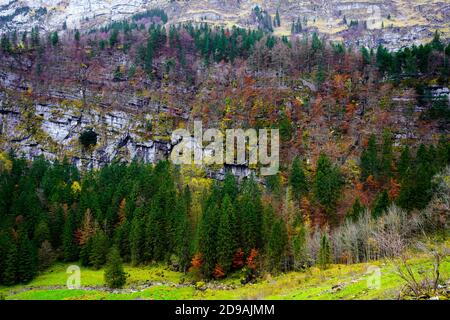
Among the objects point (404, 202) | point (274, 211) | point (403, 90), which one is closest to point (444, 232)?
point (404, 202)

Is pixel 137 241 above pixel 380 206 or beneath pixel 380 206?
beneath

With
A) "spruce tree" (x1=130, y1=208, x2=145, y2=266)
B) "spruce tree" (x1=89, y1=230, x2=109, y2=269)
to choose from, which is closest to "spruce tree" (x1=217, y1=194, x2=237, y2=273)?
"spruce tree" (x1=130, y1=208, x2=145, y2=266)

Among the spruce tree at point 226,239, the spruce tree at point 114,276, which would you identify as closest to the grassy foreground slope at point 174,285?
the spruce tree at point 114,276

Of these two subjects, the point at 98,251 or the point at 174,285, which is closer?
the point at 174,285

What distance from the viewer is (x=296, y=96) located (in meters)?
102

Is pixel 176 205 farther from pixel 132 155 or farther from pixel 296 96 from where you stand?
pixel 296 96

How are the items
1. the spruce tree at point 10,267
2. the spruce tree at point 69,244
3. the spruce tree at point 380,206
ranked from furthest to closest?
the spruce tree at point 69,244 → the spruce tree at point 10,267 → the spruce tree at point 380,206

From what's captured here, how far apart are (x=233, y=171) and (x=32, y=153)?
57.8 metres

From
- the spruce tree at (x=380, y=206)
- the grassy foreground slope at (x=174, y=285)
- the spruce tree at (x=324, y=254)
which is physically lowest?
the grassy foreground slope at (x=174, y=285)

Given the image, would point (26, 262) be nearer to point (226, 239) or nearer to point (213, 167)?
point (226, 239)

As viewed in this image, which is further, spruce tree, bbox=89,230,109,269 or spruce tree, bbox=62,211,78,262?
spruce tree, bbox=62,211,78,262

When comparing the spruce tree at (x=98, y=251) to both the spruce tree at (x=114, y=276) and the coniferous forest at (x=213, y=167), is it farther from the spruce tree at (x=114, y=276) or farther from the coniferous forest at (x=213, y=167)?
the spruce tree at (x=114, y=276)

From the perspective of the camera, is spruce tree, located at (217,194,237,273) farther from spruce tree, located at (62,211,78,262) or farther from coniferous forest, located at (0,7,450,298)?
spruce tree, located at (62,211,78,262)

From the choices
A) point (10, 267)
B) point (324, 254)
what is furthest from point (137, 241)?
point (324, 254)
